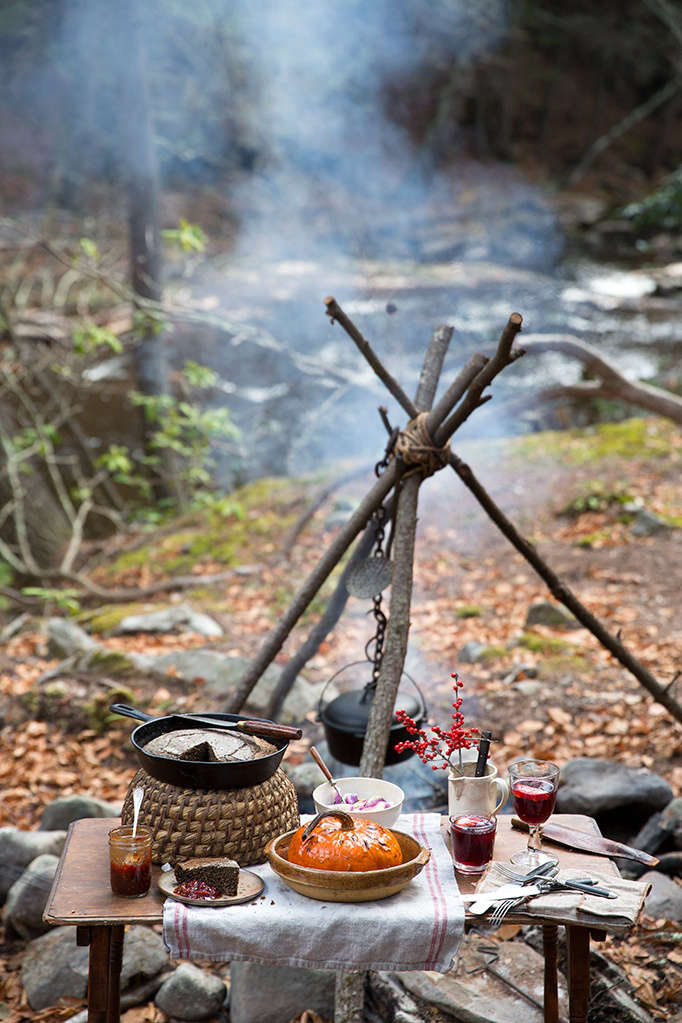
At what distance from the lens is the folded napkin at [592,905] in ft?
6.89

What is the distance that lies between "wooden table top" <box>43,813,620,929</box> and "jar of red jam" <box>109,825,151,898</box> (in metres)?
0.02

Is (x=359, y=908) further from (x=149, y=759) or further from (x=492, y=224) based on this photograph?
(x=492, y=224)

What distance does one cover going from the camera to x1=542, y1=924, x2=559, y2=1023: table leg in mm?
2756

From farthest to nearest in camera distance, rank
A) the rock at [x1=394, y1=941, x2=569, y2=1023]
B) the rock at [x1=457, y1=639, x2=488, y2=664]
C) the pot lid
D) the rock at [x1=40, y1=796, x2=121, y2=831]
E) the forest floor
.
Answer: the rock at [x1=457, y1=639, x2=488, y2=664] < the forest floor < the rock at [x1=40, y1=796, x2=121, y2=831] < the pot lid < the rock at [x1=394, y1=941, x2=569, y2=1023]

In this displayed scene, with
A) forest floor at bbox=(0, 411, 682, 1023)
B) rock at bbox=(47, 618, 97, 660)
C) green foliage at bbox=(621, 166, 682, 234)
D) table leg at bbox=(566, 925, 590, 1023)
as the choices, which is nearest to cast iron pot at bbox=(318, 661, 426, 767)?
forest floor at bbox=(0, 411, 682, 1023)

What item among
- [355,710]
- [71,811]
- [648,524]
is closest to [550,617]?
[648,524]

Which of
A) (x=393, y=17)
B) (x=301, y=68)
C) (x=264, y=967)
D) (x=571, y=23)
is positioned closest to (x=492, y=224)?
(x=301, y=68)

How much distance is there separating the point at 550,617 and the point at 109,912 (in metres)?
4.59

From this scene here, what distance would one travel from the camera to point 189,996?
316 centimetres

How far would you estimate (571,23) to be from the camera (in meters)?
19.5

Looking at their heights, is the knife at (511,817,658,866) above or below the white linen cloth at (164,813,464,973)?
above

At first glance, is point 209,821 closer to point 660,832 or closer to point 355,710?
Result: point 355,710

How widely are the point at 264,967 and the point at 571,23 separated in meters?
21.1

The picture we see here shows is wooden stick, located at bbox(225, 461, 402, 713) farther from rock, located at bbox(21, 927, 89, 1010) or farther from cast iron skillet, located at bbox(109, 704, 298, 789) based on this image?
cast iron skillet, located at bbox(109, 704, 298, 789)
